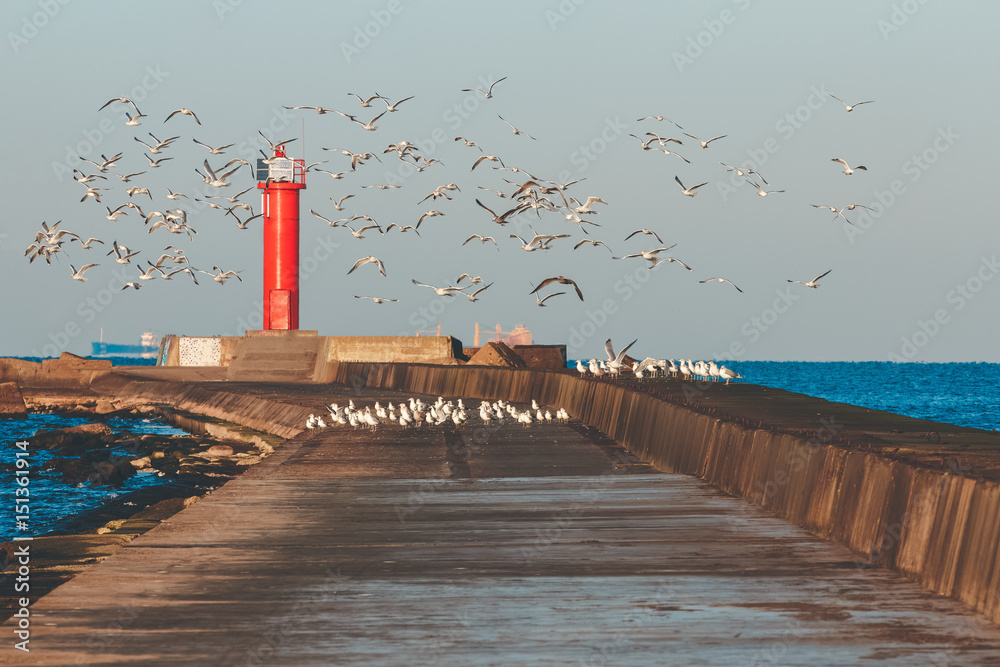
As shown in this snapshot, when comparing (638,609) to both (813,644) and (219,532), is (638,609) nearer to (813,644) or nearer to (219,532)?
(813,644)

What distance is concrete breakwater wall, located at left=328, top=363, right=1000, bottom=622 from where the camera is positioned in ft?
23.2

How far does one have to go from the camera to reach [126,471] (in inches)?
1072

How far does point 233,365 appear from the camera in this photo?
2117 inches

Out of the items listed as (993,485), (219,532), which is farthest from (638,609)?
(219,532)

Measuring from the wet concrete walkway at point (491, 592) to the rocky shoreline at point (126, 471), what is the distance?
1855 mm

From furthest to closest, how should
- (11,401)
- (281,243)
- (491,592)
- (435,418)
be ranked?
(281,243), (11,401), (435,418), (491,592)

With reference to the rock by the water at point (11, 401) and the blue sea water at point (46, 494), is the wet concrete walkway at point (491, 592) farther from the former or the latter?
the rock by the water at point (11, 401)

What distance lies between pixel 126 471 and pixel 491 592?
2125 cm

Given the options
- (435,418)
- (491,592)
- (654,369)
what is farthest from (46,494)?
(491,592)

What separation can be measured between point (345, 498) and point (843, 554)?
5925 mm

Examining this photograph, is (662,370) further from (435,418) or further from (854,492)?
(854,492)

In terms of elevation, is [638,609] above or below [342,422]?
above

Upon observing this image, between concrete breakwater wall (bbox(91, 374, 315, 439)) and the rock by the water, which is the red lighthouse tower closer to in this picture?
concrete breakwater wall (bbox(91, 374, 315, 439))

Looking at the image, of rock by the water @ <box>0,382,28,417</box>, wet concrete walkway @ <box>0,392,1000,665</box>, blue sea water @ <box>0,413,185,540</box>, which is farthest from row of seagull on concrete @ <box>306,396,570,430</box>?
rock by the water @ <box>0,382,28,417</box>
